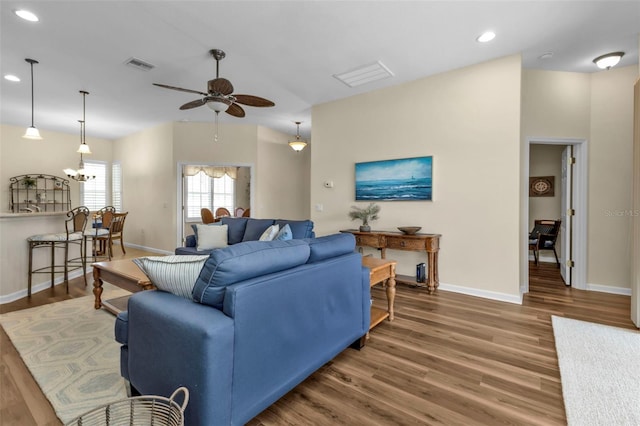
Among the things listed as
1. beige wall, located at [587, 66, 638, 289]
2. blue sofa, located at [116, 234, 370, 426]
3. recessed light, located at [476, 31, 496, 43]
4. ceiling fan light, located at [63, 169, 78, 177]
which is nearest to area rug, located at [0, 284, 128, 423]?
blue sofa, located at [116, 234, 370, 426]

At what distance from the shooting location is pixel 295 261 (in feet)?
5.66

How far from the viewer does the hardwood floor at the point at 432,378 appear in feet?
5.24

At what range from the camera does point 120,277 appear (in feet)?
8.85

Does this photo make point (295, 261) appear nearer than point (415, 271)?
Yes

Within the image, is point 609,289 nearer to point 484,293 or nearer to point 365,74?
point 484,293

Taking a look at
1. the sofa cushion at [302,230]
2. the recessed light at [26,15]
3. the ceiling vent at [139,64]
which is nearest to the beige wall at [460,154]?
the sofa cushion at [302,230]

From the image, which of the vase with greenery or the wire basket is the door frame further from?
the vase with greenery

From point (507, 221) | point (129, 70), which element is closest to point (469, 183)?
point (507, 221)

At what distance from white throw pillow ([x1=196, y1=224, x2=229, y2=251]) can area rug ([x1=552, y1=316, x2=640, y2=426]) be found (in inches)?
159

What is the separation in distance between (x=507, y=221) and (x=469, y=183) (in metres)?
0.63

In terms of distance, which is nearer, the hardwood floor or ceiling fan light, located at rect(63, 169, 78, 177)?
the hardwood floor

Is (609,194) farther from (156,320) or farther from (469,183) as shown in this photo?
(156,320)

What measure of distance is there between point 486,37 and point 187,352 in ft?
12.6

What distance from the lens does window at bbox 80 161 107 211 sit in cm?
759
